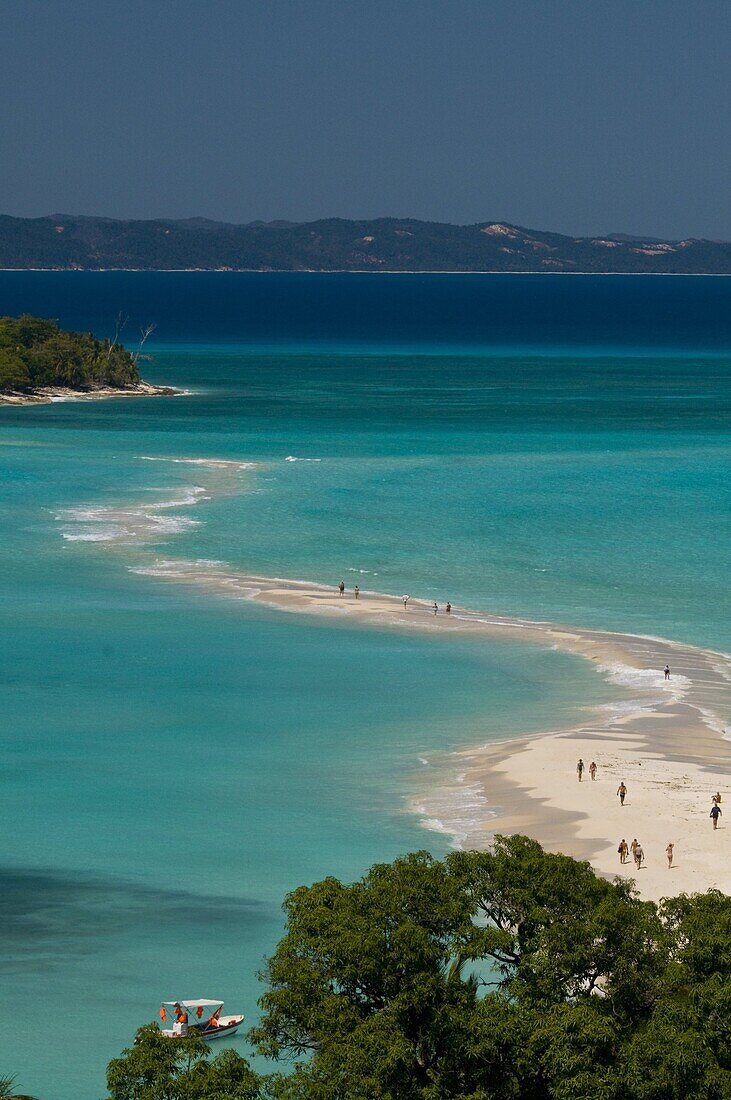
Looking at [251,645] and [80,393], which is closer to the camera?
[251,645]

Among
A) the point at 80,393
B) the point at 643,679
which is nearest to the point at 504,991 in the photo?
the point at 643,679

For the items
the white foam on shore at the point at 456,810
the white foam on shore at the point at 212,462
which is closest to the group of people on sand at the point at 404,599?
the white foam on shore at the point at 456,810

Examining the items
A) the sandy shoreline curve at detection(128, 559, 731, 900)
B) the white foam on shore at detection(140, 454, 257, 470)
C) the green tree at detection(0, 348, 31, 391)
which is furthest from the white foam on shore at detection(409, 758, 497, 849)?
the green tree at detection(0, 348, 31, 391)

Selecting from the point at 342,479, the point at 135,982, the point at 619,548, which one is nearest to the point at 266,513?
the point at 342,479

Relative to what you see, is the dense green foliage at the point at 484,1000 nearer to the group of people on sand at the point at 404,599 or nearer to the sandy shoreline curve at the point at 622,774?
the sandy shoreline curve at the point at 622,774

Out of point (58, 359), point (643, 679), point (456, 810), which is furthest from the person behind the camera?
point (58, 359)

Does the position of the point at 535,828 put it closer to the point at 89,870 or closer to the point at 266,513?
the point at 89,870

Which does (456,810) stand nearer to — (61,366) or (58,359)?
(61,366)
